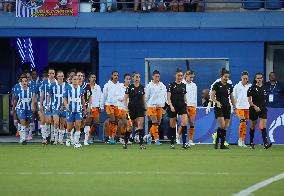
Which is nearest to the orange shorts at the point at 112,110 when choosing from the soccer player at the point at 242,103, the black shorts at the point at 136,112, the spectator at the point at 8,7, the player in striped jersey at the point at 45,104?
the player in striped jersey at the point at 45,104

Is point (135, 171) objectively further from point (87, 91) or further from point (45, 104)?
point (87, 91)

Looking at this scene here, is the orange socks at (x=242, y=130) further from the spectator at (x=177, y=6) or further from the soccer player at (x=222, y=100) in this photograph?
the spectator at (x=177, y=6)

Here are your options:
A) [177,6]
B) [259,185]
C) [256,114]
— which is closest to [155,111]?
[256,114]

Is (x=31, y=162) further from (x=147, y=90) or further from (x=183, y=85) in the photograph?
(x=147, y=90)

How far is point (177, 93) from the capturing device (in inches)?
995

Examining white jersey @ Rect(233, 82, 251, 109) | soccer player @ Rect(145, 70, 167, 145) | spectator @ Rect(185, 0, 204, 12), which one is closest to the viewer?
white jersey @ Rect(233, 82, 251, 109)

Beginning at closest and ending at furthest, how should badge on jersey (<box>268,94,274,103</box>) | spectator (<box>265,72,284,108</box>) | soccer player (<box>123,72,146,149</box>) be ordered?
1. soccer player (<box>123,72,146,149</box>)
2. spectator (<box>265,72,284,108</box>)
3. badge on jersey (<box>268,94,274,103</box>)

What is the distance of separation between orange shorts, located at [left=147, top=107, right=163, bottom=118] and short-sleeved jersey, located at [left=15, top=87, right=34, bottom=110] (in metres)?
3.57

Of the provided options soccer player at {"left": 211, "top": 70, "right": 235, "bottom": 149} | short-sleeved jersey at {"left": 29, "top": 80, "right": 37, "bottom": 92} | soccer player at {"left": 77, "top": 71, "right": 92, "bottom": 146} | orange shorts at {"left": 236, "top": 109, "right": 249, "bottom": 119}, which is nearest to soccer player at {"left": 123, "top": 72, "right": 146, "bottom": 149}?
soccer player at {"left": 77, "top": 71, "right": 92, "bottom": 146}

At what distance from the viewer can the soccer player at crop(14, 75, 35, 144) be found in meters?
27.9

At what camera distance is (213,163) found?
19.0 metres

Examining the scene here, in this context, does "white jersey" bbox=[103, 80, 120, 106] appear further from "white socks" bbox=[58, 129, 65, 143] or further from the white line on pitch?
the white line on pitch

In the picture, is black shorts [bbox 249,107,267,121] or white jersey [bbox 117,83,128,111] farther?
white jersey [bbox 117,83,128,111]

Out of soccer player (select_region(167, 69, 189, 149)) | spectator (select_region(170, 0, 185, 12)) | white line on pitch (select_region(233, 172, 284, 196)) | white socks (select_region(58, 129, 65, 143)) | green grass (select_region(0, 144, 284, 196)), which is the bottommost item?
green grass (select_region(0, 144, 284, 196))
